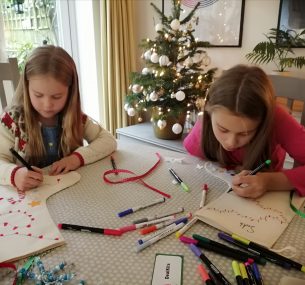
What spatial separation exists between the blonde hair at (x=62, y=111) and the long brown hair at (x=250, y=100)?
1.58 feet

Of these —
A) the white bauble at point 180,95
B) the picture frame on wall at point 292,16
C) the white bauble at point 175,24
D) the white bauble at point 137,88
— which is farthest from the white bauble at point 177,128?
A: the picture frame on wall at point 292,16

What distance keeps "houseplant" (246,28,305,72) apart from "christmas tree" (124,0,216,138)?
1.09 ft

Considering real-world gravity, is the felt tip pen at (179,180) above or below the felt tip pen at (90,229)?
below

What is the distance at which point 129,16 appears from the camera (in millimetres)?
2564

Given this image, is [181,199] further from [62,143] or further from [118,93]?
[118,93]

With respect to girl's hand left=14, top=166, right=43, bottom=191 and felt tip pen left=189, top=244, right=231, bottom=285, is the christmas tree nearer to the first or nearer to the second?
girl's hand left=14, top=166, right=43, bottom=191

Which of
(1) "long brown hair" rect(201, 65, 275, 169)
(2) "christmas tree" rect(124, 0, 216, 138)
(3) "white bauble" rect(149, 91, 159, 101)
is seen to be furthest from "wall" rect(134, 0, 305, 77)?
(1) "long brown hair" rect(201, 65, 275, 169)

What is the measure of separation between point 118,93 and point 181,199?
6.57ft

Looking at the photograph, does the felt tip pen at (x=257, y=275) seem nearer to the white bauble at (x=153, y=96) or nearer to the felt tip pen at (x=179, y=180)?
the felt tip pen at (x=179, y=180)

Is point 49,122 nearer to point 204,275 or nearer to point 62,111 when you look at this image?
point 62,111

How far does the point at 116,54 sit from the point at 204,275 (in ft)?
7.54

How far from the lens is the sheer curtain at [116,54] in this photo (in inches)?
98.1

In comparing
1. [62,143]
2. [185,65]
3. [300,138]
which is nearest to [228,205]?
[300,138]

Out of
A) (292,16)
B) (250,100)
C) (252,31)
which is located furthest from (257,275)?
(252,31)
